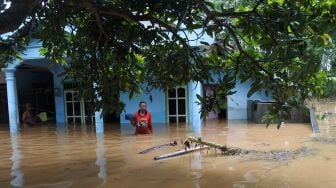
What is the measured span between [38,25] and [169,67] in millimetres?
2052

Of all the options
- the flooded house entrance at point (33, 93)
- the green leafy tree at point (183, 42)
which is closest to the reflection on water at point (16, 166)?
the green leafy tree at point (183, 42)

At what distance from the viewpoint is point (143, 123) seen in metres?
12.8

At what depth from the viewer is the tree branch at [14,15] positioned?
4.59 meters

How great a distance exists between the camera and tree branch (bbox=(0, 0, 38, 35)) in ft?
15.1

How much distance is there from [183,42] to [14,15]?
2.48 meters

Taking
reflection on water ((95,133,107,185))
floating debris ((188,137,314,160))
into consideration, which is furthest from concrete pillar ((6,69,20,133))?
floating debris ((188,137,314,160))

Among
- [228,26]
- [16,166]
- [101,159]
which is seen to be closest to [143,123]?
[101,159]

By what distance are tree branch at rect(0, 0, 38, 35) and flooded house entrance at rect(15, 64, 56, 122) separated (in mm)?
15199

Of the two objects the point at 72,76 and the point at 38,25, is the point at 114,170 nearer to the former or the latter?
the point at 72,76

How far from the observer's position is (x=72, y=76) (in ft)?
24.1

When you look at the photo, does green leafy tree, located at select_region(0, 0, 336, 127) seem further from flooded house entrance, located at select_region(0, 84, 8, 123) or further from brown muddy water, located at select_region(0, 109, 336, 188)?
flooded house entrance, located at select_region(0, 84, 8, 123)

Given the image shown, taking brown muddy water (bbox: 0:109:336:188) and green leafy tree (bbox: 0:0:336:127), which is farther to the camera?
brown muddy water (bbox: 0:109:336:188)

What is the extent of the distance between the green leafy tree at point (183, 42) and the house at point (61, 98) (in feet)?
26.9

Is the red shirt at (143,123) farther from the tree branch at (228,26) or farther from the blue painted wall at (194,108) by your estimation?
the tree branch at (228,26)
